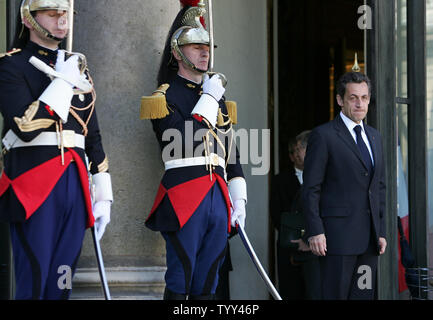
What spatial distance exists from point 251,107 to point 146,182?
8.67ft

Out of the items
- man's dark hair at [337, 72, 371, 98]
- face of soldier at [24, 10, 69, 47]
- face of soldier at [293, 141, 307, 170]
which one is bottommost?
face of soldier at [293, 141, 307, 170]

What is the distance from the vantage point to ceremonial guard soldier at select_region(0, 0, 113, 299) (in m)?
3.81

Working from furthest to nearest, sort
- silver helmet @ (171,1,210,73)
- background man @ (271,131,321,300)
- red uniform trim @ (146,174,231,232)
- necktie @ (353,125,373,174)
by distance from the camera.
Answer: background man @ (271,131,321,300) → necktie @ (353,125,373,174) → silver helmet @ (171,1,210,73) → red uniform trim @ (146,174,231,232)

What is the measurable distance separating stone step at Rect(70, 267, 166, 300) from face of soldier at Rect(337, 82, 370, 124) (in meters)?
1.46

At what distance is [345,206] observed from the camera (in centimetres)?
509

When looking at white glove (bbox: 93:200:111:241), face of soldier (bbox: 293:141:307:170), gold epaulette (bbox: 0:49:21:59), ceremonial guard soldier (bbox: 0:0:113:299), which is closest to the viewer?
ceremonial guard soldier (bbox: 0:0:113:299)

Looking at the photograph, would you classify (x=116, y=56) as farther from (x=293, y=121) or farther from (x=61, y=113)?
(x=293, y=121)

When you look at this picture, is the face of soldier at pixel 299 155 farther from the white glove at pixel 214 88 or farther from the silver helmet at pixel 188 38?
the white glove at pixel 214 88

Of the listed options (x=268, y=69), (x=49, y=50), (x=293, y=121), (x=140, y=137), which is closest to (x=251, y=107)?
(x=268, y=69)

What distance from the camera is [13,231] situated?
3.88 metres

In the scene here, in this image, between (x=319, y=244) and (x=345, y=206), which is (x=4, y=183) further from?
(x=345, y=206)

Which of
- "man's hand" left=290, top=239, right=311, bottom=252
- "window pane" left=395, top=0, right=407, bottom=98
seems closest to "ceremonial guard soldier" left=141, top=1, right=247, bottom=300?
"man's hand" left=290, top=239, right=311, bottom=252

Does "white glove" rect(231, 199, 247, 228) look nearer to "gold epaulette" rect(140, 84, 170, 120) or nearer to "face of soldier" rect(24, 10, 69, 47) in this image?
"gold epaulette" rect(140, 84, 170, 120)

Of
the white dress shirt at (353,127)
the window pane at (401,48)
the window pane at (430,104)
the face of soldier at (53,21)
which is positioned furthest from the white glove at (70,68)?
the window pane at (430,104)
